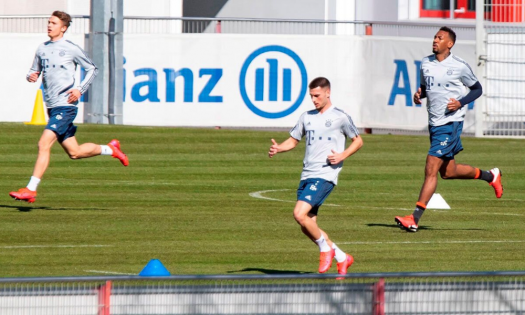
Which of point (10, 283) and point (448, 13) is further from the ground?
point (448, 13)

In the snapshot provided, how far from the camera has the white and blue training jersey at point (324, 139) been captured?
998 cm

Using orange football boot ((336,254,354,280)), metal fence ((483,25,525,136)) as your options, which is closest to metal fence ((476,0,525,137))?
metal fence ((483,25,525,136))

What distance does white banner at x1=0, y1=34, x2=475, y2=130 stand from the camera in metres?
25.2

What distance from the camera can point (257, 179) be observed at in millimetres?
19000

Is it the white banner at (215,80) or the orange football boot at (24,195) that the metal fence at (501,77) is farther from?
the orange football boot at (24,195)

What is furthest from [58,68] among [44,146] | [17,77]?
[17,77]

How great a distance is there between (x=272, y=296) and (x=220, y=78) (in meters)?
19.3

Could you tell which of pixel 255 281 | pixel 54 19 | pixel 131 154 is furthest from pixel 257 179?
pixel 255 281

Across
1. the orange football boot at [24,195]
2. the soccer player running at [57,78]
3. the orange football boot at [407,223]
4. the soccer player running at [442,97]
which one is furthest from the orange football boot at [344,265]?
the soccer player running at [57,78]

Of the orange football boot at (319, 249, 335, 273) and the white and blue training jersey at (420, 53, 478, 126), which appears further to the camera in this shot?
the white and blue training jersey at (420, 53, 478, 126)

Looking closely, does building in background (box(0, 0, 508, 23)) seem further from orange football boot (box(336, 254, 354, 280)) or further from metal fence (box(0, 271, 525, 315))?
metal fence (box(0, 271, 525, 315))

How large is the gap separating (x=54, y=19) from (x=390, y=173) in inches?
317

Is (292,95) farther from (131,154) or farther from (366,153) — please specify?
(131,154)

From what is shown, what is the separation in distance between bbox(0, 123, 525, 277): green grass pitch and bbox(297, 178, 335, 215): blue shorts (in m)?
0.71
